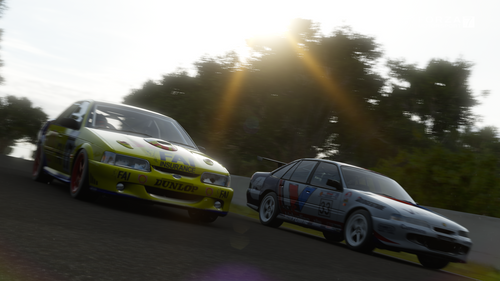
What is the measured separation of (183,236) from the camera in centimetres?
587

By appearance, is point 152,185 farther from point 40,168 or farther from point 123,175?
point 40,168

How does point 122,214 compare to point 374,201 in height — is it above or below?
below

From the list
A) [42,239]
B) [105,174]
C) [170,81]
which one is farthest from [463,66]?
[42,239]

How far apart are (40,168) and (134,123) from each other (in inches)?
92.8

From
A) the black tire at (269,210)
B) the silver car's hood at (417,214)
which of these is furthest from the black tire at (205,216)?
the silver car's hood at (417,214)

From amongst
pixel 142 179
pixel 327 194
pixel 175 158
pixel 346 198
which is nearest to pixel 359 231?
pixel 346 198

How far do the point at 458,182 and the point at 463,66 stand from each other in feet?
48.9

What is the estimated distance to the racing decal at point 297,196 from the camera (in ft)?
30.2

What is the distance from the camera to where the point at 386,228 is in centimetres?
757

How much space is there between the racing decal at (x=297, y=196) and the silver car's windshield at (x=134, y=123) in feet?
6.95

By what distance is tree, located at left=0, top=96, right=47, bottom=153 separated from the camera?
6725 centimetres

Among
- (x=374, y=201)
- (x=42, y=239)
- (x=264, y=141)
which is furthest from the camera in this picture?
(x=264, y=141)

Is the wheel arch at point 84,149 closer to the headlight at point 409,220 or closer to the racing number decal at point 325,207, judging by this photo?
the racing number decal at point 325,207

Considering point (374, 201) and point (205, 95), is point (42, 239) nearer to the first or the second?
point (374, 201)
